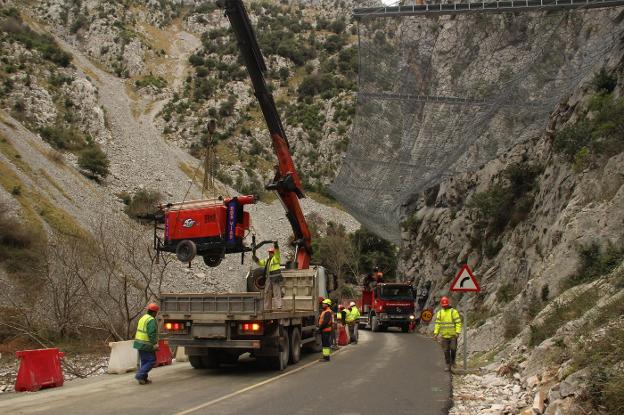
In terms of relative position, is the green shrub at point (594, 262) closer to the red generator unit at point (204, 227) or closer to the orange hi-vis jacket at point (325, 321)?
the orange hi-vis jacket at point (325, 321)

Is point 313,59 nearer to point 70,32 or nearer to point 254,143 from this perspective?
point 254,143

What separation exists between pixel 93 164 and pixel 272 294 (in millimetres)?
40245

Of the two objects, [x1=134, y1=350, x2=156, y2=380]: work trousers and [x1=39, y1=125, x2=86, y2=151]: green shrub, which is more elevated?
[x1=39, y1=125, x2=86, y2=151]: green shrub

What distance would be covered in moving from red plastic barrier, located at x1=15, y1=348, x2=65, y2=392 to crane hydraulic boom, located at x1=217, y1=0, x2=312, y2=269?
7295 millimetres

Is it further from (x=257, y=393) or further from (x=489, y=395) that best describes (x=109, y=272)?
(x=489, y=395)

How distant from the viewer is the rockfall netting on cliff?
1788cm

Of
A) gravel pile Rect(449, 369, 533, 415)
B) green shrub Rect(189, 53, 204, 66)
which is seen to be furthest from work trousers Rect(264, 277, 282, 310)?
green shrub Rect(189, 53, 204, 66)

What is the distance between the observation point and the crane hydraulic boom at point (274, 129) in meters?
13.4

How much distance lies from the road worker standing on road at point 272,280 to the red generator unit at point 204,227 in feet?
3.17

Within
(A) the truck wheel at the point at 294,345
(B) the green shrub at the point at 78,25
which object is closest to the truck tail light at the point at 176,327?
(A) the truck wheel at the point at 294,345

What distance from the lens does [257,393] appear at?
30.1 feet

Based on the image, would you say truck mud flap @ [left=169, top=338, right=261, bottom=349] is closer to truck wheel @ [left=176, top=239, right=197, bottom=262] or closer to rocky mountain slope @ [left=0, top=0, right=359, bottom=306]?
truck wheel @ [left=176, top=239, right=197, bottom=262]

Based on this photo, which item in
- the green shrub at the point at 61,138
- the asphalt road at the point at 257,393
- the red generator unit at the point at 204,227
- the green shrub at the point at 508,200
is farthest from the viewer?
the green shrub at the point at 61,138

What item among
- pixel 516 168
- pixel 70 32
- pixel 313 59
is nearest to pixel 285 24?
pixel 313 59
